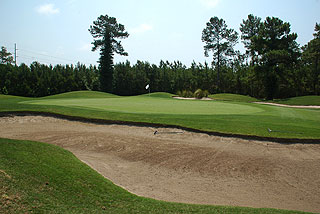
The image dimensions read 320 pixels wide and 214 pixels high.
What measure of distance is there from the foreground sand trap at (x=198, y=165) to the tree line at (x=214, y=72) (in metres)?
28.9

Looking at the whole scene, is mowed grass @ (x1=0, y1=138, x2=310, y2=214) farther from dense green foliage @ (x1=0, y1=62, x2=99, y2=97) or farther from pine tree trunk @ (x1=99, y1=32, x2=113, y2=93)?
pine tree trunk @ (x1=99, y1=32, x2=113, y2=93)

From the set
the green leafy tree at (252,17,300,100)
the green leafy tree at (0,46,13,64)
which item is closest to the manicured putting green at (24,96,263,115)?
the green leafy tree at (252,17,300,100)

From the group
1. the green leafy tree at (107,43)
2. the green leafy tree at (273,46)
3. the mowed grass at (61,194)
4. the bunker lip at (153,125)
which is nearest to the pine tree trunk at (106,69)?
the green leafy tree at (107,43)

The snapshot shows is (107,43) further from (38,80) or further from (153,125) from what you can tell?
(153,125)

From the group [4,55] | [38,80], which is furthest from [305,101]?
[4,55]

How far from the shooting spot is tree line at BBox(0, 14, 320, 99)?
35062 millimetres

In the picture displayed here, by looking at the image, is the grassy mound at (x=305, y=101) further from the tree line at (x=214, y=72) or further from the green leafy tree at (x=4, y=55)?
the green leafy tree at (x=4, y=55)

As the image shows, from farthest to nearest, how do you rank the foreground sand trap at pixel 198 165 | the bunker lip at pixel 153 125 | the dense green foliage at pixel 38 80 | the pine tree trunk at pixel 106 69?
the pine tree trunk at pixel 106 69 → the dense green foliage at pixel 38 80 → the bunker lip at pixel 153 125 → the foreground sand trap at pixel 198 165

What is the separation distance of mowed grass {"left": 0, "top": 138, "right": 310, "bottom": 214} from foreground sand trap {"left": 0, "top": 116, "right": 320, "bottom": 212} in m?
0.94

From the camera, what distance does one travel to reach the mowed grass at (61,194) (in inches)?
139

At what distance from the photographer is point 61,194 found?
156 inches

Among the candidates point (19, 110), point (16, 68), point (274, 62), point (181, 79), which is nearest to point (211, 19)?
point (181, 79)

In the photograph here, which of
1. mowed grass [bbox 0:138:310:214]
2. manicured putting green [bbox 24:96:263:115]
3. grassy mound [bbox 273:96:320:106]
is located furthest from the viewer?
grassy mound [bbox 273:96:320:106]

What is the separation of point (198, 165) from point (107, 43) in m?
49.3
